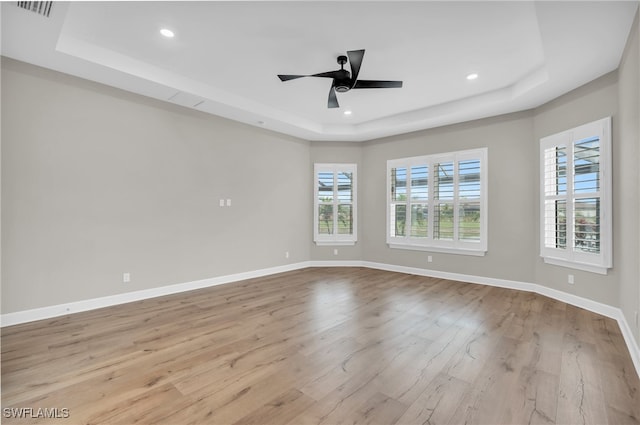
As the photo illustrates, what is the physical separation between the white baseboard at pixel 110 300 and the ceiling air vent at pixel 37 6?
300 centimetres

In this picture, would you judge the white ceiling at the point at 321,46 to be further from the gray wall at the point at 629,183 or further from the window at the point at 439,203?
the window at the point at 439,203

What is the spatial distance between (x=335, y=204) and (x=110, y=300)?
14.7ft

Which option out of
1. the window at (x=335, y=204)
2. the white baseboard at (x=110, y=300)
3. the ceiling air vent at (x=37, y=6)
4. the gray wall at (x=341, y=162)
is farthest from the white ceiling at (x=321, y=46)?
the white baseboard at (x=110, y=300)

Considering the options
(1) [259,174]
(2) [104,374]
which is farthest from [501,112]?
(2) [104,374]

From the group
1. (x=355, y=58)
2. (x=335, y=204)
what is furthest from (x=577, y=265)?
(x=335, y=204)

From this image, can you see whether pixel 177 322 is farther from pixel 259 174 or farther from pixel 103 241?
pixel 259 174

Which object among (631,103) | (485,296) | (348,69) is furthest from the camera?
(485,296)

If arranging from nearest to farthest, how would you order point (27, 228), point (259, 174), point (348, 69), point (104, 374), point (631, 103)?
point (104, 374) < point (631, 103) < point (27, 228) < point (348, 69) < point (259, 174)

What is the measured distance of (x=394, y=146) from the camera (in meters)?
6.43

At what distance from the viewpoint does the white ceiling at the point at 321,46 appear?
2.65 m

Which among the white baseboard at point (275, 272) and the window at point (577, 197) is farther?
the window at point (577, 197)

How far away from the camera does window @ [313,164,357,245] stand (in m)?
6.83

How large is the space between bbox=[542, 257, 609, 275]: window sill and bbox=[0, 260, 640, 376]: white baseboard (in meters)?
0.39

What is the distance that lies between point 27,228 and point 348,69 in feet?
13.5
